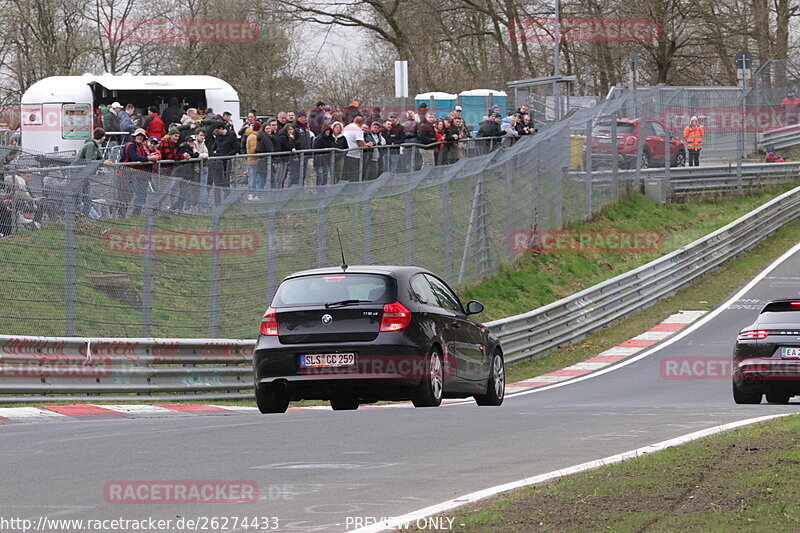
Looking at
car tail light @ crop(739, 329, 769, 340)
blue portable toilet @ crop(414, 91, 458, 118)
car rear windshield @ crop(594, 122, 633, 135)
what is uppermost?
blue portable toilet @ crop(414, 91, 458, 118)

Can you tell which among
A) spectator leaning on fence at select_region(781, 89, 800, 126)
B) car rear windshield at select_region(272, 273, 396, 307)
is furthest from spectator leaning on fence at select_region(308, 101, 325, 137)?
spectator leaning on fence at select_region(781, 89, 800, 126)

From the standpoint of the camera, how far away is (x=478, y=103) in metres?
44.3

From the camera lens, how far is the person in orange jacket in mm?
42875

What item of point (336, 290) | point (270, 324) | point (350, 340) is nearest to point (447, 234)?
point (336, 290)

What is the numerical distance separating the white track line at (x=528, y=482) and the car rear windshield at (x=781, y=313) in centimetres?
544

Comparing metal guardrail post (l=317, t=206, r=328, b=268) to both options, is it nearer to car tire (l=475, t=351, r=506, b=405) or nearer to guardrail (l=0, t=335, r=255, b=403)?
guardrail (l=0, t=335, r=255, b=403)

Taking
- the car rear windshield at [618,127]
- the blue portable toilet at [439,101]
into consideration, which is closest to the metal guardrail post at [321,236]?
the car rear windshield at [618,127]

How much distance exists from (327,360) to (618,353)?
15431 millimetres

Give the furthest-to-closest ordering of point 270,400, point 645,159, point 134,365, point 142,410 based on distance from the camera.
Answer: point 645,159 → point 134,365 → point 142,410 → point 270,400

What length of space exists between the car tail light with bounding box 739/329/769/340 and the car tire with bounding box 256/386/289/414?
6.32 metres

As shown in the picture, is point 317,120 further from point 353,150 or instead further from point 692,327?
point 692,327

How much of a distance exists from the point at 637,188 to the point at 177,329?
24.8 metres

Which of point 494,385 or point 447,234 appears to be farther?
point 447,234

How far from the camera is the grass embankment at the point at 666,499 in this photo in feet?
22.9
